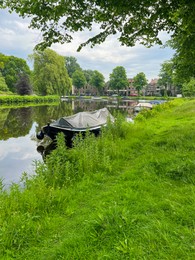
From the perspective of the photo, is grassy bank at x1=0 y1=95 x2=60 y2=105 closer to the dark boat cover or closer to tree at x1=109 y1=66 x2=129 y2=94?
the dark boat cover

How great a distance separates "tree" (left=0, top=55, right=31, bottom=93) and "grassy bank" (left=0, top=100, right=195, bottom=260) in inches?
2381

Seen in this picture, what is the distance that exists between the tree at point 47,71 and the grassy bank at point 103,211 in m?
41.3

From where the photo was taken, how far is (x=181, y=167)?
440cm

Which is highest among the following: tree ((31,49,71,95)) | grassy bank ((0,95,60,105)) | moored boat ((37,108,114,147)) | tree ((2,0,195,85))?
tree ((31,49,71,95))

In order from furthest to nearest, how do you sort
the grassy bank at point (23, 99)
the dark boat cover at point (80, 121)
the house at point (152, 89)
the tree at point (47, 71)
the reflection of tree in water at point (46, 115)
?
the house at point (152, 89), the tree at point (47, 71), the grassy bank at point (23, 99), the reflection of tree in water at point (46, 115), the dark boat cover at point (80, 121)

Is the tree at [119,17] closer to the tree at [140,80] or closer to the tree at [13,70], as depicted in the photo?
the tree at [13,70]

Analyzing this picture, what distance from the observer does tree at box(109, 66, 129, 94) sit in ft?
249

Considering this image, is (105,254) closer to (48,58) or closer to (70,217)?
(70,217)

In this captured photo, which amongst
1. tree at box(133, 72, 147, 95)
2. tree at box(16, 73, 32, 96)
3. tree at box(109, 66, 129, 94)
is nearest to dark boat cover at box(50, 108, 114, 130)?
tree at box(16, 73, 32, 96)

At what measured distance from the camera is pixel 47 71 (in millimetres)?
43781

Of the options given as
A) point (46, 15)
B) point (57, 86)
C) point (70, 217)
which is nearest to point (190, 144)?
point (70, 217)

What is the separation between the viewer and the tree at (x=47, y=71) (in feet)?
144

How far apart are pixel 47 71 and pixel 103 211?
4437 cm

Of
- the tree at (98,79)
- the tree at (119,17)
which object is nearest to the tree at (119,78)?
the tree at (98,79)
